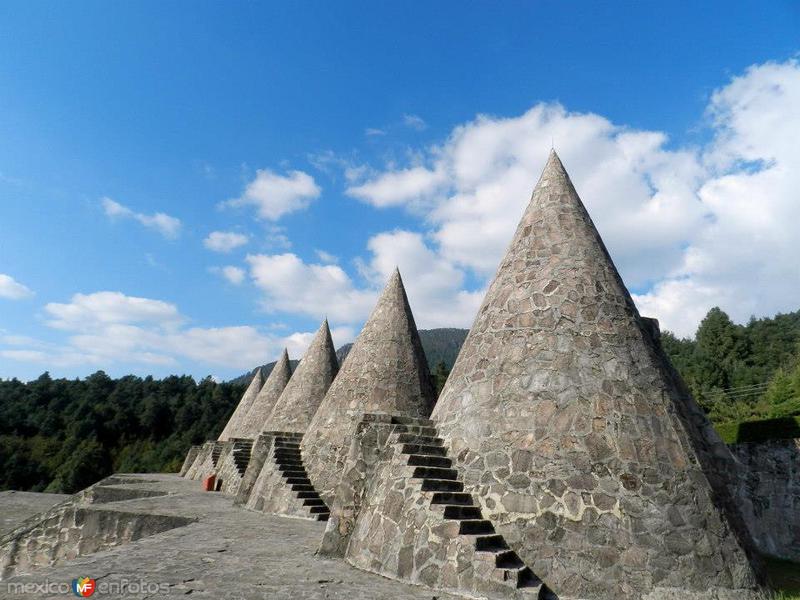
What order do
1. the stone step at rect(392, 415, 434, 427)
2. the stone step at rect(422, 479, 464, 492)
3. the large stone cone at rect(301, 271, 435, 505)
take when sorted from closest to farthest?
the stone step at rect(422, 479, 464, 492)
the stone step at rect(392, 415, 434, 427)
the large stone cone at rect(301, 271, 435, 505)

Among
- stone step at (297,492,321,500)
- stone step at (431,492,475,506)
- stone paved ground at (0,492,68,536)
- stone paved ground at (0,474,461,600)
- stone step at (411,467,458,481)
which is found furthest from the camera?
stone paved ground at (0,492,68,536)

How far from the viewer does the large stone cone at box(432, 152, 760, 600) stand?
4574 millimetres

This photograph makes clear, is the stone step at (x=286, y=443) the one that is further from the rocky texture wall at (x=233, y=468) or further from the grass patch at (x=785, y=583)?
the grass patch at (x=785, y=583)

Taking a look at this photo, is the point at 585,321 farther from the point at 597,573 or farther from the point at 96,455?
the point at 96,455

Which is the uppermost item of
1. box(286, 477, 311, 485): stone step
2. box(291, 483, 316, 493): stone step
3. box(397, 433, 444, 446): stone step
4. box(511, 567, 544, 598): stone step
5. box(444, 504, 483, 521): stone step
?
box(397, 433, 444, 446): stone step

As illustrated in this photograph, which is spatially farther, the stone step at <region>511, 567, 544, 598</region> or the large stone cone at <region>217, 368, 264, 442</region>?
the large stone cone at <region>217, 368, 264, 442</region>

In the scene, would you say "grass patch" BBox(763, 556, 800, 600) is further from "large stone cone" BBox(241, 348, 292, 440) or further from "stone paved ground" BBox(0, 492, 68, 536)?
"large stone cone" BBox(241, 348, 292, 440)

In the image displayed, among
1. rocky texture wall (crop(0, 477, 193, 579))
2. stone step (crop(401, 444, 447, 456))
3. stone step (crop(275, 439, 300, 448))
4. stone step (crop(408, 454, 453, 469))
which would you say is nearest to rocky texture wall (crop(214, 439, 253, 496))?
stone step (crop(275, 439, 300, 448))

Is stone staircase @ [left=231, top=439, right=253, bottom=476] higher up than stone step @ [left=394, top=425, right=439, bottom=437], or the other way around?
stone step @ [left=394, top=425, right=439, bottom=437]

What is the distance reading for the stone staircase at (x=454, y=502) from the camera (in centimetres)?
433

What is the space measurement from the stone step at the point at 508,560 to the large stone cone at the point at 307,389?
30.5 feet

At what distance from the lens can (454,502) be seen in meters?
5.04

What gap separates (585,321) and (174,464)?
37564mm

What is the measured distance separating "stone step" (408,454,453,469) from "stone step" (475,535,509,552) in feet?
3.05
